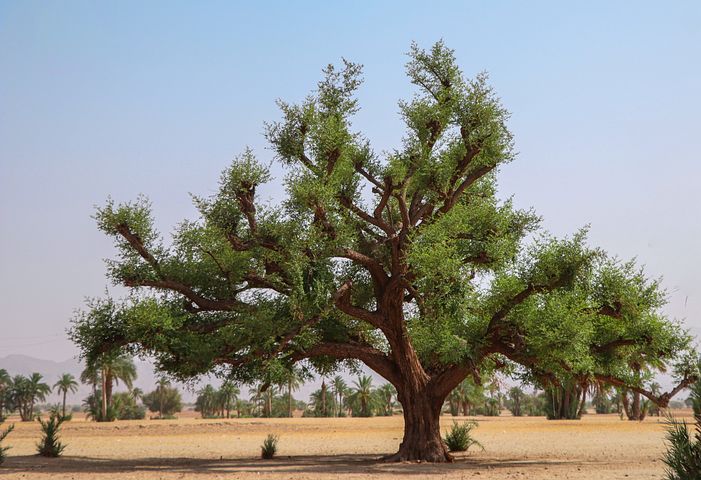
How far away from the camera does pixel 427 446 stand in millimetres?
29562

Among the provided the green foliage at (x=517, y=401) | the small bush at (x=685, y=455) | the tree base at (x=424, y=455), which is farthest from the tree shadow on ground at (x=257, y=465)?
the green foliage at (x=517, y=401)

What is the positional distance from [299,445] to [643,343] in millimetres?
21099

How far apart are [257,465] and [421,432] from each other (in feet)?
21.2

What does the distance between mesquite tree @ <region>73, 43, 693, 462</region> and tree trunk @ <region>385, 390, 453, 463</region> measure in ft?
0.18

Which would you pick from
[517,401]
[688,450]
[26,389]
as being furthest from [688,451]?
[26,389]

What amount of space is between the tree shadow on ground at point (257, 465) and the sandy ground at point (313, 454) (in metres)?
0.04

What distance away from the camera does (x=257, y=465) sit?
28.7m

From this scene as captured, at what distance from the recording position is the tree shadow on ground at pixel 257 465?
25.8 m

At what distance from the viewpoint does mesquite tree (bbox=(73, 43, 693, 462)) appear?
89.0 ft

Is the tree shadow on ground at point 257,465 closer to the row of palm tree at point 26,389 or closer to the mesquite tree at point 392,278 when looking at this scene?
the mesquite tree at point 392,278

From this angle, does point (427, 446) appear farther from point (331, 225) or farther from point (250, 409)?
point (250, 409)

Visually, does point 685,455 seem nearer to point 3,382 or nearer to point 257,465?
point 257,465

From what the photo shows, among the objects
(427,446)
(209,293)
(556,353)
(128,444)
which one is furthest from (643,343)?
(128,444)

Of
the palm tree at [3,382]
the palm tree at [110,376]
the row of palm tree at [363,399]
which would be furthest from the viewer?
the palm tree at [3,382]
